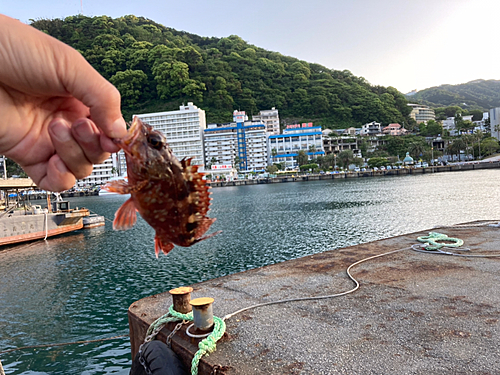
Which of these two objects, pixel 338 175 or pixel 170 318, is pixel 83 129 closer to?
pixel 170 318

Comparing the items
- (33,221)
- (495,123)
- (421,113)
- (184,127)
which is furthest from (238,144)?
(421,113)

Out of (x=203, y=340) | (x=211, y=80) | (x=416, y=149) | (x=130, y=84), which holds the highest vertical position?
(x=211, y=80)

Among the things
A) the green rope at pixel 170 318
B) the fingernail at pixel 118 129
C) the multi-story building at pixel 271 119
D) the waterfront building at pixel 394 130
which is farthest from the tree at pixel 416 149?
the fingernail at pixel 118 129

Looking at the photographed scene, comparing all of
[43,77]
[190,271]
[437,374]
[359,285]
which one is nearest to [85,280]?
[190,271]

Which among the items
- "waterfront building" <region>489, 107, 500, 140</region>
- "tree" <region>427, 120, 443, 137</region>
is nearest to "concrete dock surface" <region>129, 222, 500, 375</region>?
"waterfront building" <region>489, 107, 500, 140</region>

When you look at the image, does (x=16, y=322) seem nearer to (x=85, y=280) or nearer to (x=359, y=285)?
(x=85, y=280)

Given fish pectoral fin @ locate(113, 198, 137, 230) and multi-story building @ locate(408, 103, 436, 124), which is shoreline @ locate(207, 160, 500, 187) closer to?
multi-story building @ locate(408, 103, 436, 124)

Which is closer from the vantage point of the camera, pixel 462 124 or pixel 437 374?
pixel 437 374
